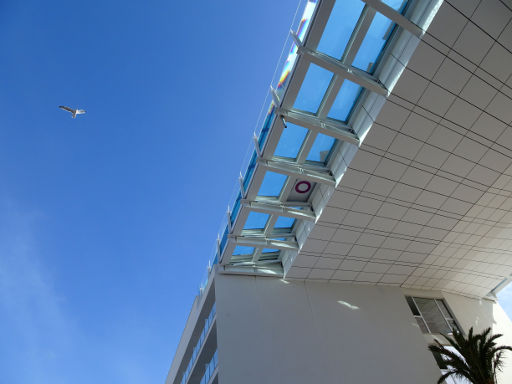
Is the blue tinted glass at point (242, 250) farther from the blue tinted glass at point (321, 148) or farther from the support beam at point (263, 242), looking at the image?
the blue tinted glass at point (321, 148)

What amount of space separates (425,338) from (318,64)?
14.7 metres

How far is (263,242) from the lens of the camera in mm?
15086

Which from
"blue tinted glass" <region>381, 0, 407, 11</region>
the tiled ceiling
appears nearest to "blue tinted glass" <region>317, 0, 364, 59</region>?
"blue tinted glass" <region>381, 0, 407, 11</region>

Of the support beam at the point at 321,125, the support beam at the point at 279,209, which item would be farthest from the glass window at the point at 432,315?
the support beam at the point at 321,125

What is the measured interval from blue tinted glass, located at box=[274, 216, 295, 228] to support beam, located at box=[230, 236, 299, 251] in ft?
2.34

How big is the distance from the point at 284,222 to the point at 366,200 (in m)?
3.77

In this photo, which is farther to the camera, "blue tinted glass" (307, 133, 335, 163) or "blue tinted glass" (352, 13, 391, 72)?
"blue tinted glass" (307, 133, 335, 163)

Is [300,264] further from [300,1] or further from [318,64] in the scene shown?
[300,1]

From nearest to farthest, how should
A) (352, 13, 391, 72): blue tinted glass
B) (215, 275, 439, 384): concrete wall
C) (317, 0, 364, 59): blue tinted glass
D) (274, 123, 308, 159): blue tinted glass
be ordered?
(317, 0, 364, 59): blue tinted glass, (352, 13, 391, 72): blue tinted glass, (274, 123, 308, 159): blue tinted glass, (215, 275, 439, 384): concrete wall

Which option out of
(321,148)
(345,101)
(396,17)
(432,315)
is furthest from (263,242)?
(432,315)

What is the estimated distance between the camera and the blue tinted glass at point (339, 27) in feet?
30.8

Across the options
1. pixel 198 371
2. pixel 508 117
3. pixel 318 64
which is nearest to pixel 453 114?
pixel 508 117

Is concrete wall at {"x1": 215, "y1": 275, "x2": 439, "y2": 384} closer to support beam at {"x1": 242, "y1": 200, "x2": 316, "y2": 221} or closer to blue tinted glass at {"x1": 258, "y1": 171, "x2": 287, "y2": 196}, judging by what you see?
support beam at {"x1": 242, "y1": 200, "x2": 316, "y2": 221}

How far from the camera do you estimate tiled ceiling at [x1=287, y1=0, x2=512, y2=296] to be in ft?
33.1
